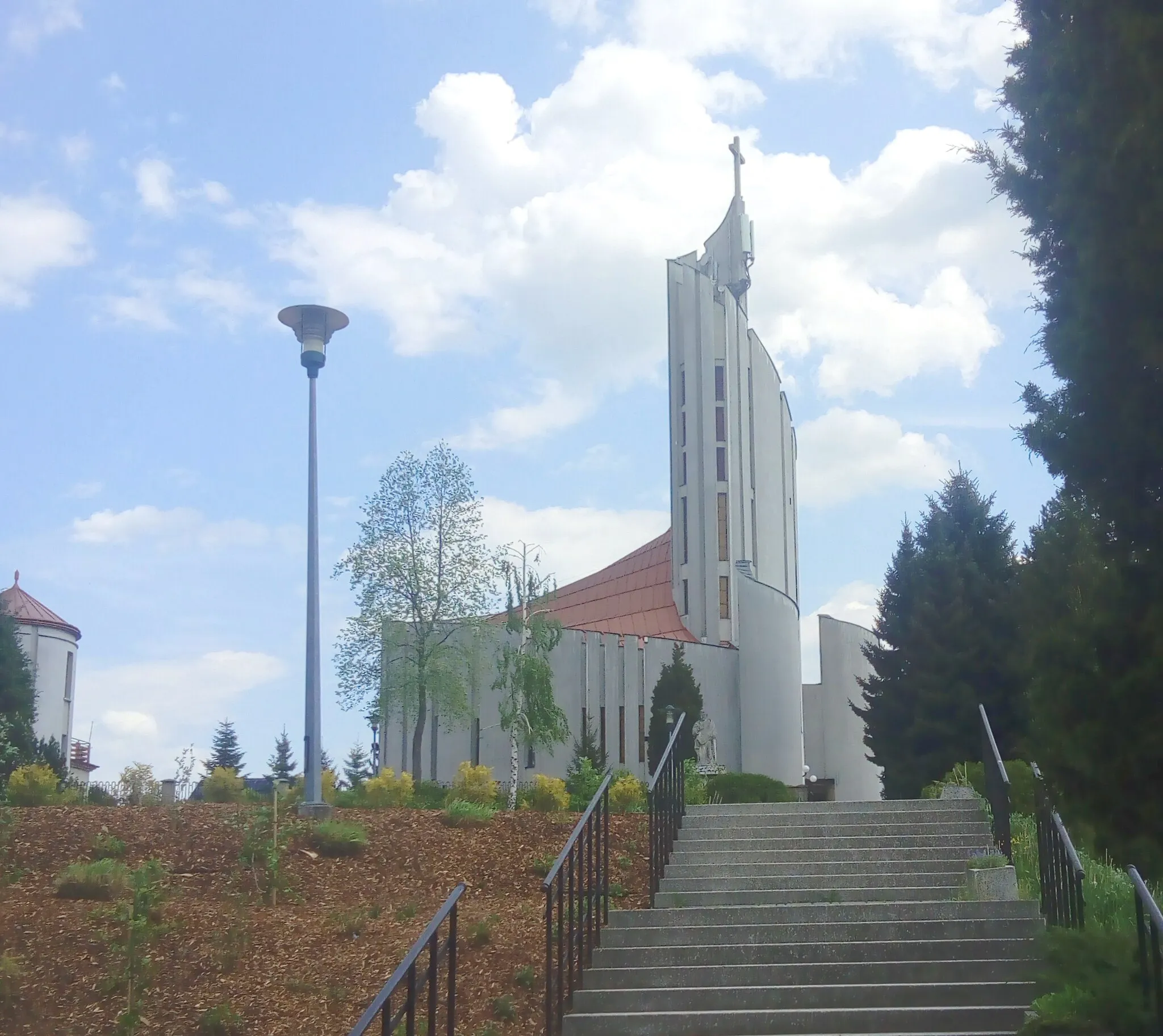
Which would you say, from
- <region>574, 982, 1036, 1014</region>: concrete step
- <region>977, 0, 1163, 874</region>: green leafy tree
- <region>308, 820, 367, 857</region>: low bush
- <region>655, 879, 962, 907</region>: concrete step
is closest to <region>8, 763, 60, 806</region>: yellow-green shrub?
<region>308, 820, 367, 857</region>: low bush

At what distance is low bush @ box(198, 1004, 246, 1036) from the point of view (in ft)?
24.2

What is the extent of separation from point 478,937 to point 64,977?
2.54 meters

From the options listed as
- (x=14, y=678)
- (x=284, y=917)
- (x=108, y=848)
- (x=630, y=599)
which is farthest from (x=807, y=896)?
(x=630, y=599)

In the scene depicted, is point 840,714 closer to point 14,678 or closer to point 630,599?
point 630,599

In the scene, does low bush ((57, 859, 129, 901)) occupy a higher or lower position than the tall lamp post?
lower

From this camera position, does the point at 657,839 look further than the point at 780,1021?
Yes

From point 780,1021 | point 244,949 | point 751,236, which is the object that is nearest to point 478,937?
point 244,949

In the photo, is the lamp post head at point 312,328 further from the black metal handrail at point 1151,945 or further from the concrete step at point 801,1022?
the black metal handrail at point 1151,945

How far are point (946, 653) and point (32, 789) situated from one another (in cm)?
1453

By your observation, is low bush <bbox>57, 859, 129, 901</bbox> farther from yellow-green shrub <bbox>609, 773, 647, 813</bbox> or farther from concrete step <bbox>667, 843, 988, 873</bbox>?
yellow-green shrub <bbox>609, 773, 647, 813</bbox>

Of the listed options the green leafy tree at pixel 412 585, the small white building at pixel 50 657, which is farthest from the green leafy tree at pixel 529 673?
the small white building at pixel 50 657

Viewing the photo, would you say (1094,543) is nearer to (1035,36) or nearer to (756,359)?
(1035,36)

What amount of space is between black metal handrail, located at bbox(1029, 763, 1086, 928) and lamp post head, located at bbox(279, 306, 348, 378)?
24.9 ft

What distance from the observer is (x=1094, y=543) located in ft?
23.2
